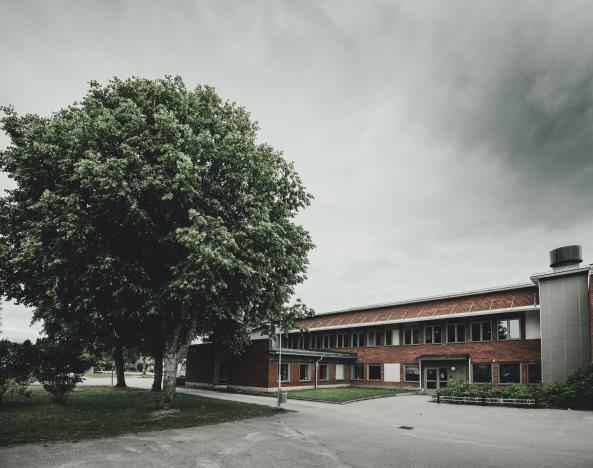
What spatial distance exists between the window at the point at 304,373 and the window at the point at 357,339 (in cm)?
827

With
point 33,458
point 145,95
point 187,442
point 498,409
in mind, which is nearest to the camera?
point 33,458

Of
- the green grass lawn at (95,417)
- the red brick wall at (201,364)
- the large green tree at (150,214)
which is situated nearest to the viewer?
the green grass lawn at (95,417)

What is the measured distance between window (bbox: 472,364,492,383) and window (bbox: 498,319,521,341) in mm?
2825

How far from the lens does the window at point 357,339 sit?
44688mm

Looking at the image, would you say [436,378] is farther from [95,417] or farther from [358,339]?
[95,417]

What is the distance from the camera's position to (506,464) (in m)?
11.2

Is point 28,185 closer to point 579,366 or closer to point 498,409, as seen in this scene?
point 498,409

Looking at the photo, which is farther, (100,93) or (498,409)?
(498,409)

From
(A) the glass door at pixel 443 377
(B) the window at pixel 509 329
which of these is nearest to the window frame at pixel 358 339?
(A) the glass door at pixel 443 377

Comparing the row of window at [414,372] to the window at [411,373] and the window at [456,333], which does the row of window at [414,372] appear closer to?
the window at [411,373]

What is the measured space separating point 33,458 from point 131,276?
8972mm

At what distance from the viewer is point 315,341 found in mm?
49844

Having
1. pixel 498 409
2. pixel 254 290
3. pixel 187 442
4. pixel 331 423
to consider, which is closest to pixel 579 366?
pixel 498 409

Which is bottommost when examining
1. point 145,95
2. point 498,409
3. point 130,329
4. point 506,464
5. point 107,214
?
point 498,409
